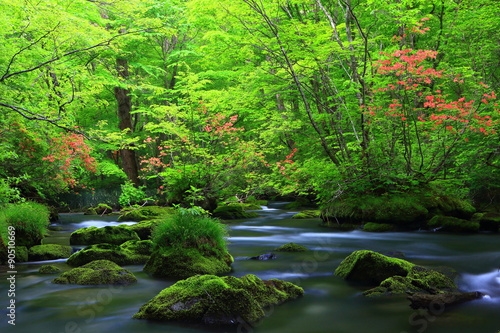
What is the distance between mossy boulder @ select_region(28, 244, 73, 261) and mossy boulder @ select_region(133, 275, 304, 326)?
4.17 m

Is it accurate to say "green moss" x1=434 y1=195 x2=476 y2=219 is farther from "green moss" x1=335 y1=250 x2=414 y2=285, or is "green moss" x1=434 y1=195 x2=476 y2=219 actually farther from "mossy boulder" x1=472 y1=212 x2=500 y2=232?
"green moss" x1=335 y1=250 x2=414 y2=285

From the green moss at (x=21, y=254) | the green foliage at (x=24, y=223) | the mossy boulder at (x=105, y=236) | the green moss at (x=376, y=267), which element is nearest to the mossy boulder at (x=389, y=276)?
the green moss at (x=376, y=267)

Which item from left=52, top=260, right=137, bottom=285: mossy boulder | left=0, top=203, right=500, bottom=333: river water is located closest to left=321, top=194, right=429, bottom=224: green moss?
left=0, top=203, right=500, bottom=333: river water

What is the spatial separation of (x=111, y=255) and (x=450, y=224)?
873 cm

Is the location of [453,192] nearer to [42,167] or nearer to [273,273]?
[273,273]

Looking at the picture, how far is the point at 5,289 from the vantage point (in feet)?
18.3

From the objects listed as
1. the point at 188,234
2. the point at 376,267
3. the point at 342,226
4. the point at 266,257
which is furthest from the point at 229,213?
the point at 376,267

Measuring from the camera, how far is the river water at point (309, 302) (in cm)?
423

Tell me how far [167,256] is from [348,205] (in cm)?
725

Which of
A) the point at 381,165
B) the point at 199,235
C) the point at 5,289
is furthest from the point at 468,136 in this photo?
the point at 5,289

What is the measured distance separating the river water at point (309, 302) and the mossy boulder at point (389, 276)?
23 centimetres

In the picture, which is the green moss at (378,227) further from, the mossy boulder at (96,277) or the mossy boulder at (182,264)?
the mossy boulder at (96,277)

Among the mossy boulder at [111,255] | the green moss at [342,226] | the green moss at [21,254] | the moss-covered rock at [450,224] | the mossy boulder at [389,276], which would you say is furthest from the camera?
the green moss at [342,226]

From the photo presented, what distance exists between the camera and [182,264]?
6.09m
